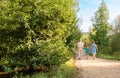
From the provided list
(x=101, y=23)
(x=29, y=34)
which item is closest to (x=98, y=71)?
(x=29, y=34)

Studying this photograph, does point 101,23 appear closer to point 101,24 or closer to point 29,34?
point 101,24

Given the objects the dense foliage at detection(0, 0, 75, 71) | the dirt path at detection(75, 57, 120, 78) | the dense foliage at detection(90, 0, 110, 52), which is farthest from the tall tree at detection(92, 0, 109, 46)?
the dense foliage at detection(0, 0, 75, 71)

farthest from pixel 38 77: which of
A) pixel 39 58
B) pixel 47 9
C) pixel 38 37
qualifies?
pixel 47 9

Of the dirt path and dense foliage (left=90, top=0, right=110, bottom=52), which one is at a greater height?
dense foliage (left=90, top=0, right=110, bottom=52)

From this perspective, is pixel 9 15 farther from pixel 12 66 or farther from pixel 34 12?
pixel 12 66

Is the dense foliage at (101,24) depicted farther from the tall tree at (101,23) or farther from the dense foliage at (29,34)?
the dense foliage at (29,34)

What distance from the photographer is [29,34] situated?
12.7 m

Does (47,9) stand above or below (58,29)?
above

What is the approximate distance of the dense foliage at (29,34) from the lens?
12617mm

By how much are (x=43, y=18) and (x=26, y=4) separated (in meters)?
1.21

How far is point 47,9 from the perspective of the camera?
13.1 m

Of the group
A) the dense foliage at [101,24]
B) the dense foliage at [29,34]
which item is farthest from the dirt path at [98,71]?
the dense foliage at [101,24]

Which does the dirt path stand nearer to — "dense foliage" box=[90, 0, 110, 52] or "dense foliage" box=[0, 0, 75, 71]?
"dense foliage" box=[0, 0, 75, 71]

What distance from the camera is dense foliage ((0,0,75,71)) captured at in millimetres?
12617
